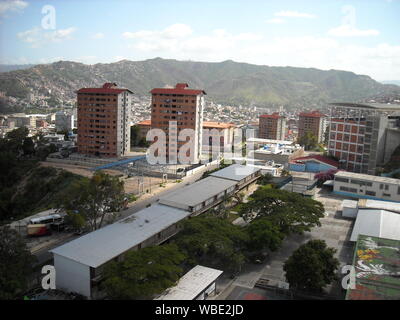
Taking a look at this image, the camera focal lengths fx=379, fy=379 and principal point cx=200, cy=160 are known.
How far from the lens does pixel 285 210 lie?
42.9ft

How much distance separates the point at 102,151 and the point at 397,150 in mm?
20432

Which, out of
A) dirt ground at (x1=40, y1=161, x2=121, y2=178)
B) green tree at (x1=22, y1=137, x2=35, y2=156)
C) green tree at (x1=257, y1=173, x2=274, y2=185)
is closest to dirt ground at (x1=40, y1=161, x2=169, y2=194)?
dirt ground at (x1=40, y1=161, x2=121, y2=178)

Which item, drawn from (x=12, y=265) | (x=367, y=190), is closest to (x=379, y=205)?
(x=367, y=190)

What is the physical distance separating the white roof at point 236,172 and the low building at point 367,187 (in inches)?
181

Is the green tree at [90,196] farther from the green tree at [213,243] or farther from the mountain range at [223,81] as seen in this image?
the mountain range at [223,81]

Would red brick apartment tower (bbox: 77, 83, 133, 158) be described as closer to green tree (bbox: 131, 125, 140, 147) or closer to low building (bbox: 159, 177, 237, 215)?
green tree (bbox: 131, 125, 140, 147)

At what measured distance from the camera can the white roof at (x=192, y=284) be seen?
8.68 metres

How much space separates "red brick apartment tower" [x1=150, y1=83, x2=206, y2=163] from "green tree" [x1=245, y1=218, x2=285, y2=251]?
15.0 m

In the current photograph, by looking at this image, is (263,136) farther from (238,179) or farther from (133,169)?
(238,179)

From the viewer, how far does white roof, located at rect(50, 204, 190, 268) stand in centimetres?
970

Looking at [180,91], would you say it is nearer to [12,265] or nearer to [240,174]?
[240,174]

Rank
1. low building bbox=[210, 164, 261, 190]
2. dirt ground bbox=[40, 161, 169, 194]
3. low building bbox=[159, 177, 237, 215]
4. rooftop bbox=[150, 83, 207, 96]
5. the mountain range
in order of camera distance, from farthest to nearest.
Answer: the mountain range < rooftop bbox=[150, 83, 207, 96] < dirt ground bbox=[40, 161, 169, 194] < low building bbox=[210, 164, 261, 190] < low building bbox=[159, 177, 237, 215]

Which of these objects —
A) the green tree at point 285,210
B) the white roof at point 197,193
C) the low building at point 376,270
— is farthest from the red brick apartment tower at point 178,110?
the low building at point 376,270
